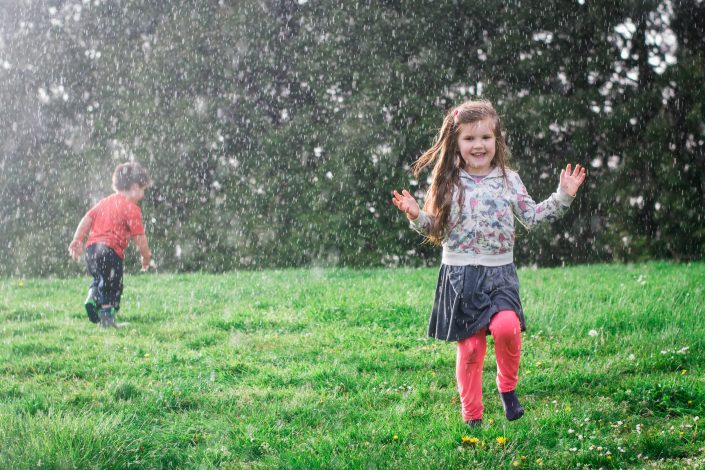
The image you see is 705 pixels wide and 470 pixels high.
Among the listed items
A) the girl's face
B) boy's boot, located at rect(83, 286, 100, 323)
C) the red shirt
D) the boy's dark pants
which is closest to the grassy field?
boy's boot, located at rect(83, 286, 100, 323)

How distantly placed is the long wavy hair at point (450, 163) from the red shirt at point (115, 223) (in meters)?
3.99

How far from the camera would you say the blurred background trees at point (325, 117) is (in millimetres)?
12625

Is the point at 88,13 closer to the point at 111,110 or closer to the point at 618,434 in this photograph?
the point at 111,110

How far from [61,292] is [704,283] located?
25.3 ft

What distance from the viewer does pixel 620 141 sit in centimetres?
1279

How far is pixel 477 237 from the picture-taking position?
4047mm

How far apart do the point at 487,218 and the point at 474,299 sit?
1.45 ft

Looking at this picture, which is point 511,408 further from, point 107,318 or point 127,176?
point 127,176

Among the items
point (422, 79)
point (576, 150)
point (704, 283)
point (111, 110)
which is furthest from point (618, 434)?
point (111, 110)

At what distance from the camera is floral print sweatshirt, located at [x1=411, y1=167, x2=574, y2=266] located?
4043mm

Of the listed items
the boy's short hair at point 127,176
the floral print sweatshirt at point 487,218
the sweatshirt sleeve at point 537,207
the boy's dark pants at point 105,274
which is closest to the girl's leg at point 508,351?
the floral print sweatshirt at point 487,218

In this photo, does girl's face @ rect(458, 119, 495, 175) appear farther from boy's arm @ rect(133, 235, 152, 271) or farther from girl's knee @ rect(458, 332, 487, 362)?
boy's arm @ rect(133, 235, 152, 271)

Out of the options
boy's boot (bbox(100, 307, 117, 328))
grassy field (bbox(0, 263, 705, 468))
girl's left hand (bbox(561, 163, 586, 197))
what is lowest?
grassy field (bbox(0, 263, 705, 468))

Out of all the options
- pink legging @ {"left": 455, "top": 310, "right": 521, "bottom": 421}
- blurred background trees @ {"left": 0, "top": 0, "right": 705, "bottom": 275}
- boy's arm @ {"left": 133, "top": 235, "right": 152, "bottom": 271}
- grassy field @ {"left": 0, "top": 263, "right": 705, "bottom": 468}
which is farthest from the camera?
blurred background trees @ {"left": 0, "top": 0, "right": 705, "bottom": 275}
